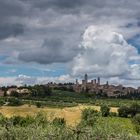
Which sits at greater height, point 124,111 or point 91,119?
point 91,119

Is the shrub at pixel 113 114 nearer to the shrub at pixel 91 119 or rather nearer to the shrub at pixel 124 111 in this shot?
the shrub at pixel 124 111

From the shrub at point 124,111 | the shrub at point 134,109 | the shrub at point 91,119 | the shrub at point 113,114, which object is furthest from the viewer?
the shrub at point 134,109

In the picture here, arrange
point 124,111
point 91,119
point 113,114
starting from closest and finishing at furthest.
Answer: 1. point 91,119
2. point 113,114
3. point 124,111

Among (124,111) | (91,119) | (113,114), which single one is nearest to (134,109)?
(124,111)

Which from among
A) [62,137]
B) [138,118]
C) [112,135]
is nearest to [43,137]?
[62,137]

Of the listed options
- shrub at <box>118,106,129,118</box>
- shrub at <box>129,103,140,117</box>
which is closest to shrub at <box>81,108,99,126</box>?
shrub at <box>118,106,129,118</box>

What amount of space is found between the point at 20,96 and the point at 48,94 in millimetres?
10736

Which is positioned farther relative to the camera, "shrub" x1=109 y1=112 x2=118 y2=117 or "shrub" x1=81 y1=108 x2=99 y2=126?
"shrub" x1=109 y1=112 x2=118 y2=117

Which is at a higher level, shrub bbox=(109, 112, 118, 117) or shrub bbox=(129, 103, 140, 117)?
shrub bbox=(129, 103, 140, 117)

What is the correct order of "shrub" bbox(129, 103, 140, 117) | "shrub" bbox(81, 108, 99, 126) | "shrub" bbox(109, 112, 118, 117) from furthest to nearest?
"shrub" bbox(129, 103, 140, 117) < "shrub" bbox(109, 112, 118, 117) < "shrub" bbox(81, 108, 99, 126)

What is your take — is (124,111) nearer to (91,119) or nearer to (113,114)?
(113,114)

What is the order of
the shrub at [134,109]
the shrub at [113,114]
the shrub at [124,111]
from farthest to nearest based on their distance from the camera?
the shrub at [134,109] < the shrub at [124,111] < the shrub at [113,114]

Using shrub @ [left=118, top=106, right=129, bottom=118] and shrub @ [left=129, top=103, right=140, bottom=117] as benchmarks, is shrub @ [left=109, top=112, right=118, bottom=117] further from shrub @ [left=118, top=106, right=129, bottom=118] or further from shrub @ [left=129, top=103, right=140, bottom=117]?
shrub @ [left=129, top=103, right=140, bottom=117]

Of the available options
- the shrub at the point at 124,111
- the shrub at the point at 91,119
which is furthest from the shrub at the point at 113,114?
the shrub at the point at 91,119
